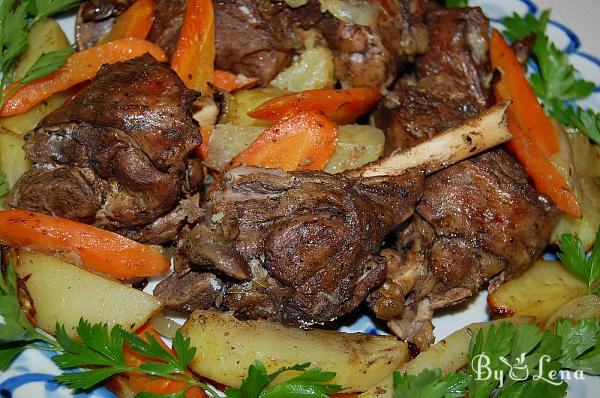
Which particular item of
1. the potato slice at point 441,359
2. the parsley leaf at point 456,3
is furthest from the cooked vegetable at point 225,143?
the parsley leaf at point 456,3

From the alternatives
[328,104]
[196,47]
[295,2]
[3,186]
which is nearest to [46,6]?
[196,47]

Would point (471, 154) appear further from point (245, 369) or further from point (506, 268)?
point (245, 369)

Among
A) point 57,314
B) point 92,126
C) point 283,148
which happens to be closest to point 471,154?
point 283,148

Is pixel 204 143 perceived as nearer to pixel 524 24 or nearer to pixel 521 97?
pixel 521 97

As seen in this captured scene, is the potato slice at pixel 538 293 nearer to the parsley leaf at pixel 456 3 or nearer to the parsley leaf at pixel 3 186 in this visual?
the parsley leaf at pixel 456 3

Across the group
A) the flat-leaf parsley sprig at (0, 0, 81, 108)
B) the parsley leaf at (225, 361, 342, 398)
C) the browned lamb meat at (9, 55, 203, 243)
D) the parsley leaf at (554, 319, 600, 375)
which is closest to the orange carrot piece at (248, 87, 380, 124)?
the browned lamb meat at (9, 55, 203, 243)
